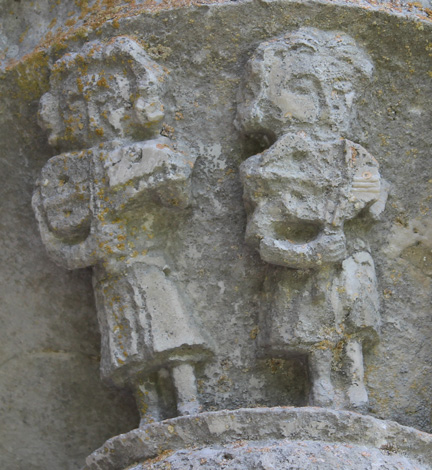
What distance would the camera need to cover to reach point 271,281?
7.86ft

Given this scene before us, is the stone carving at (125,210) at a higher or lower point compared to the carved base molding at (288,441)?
higher

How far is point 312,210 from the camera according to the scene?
89.7 inches

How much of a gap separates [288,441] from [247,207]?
0.60 metres

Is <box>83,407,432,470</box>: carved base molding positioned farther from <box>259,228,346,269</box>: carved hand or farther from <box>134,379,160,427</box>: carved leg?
<box>259,228,346,269</box>: carved hand

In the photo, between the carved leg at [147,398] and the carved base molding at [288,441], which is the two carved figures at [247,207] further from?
the carved base molding at [288,441]

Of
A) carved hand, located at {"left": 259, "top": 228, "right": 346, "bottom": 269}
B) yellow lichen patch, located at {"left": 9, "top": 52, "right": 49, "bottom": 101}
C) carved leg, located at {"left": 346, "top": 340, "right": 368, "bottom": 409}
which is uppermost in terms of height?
→ yellow lichen patch, located at {"left": 9, "top": 52, "right": 49, "bottom": 101}

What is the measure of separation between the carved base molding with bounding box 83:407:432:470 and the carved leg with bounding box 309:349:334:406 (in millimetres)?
192

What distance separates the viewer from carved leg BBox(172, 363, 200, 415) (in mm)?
2324

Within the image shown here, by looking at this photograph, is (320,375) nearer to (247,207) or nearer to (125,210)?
(247,207)

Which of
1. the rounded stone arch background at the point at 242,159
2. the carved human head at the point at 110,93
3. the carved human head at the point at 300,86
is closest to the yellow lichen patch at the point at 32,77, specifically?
the rounded stone arch background at the point at 242,159

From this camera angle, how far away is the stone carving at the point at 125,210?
7.68 feet

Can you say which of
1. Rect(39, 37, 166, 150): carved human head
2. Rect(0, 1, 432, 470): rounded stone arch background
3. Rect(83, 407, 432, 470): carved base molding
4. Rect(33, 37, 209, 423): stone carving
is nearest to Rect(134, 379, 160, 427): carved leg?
Rect(33, 37, 209, 423): stone carving

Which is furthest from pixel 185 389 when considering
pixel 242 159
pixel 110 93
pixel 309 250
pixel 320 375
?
pixel 110 93

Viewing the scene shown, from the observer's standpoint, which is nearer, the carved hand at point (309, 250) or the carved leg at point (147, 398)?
the carved hand at point (309, 250)
